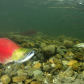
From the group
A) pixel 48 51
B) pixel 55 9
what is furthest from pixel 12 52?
pixel 55 9

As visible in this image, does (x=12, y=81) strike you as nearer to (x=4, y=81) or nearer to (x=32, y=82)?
(x=4, y=81)

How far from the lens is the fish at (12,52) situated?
1.04 metres

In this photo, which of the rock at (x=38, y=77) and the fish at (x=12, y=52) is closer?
the fish at (x=12, y=52)

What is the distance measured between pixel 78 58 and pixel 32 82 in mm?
1593

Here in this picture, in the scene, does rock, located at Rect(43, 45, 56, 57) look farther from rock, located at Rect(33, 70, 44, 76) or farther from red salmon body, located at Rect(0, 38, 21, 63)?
red salmon body, located at Rect(0, 38, 21, 63)

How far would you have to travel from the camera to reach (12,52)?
1079 mm

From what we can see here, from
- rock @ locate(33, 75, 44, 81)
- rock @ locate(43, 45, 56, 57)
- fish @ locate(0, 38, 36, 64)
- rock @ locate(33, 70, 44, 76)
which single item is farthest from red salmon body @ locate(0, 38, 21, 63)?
rock @ locate(43, 45, 56, 57)

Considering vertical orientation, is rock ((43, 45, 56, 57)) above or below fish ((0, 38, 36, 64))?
below

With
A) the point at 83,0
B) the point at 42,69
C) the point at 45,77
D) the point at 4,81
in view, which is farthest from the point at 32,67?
the point at 83,0

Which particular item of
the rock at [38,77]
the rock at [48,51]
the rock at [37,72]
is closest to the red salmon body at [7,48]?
the rock at [38,77]

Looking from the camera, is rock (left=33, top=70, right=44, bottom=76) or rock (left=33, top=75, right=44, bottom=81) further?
rock (left=33, top=70, right=44, bottom=76)

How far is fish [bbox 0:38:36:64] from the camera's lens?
1035mm

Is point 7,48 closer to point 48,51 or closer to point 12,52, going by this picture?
point 12,52

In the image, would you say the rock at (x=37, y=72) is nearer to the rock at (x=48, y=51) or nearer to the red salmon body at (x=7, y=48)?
the rock at (x=48, y=51)
